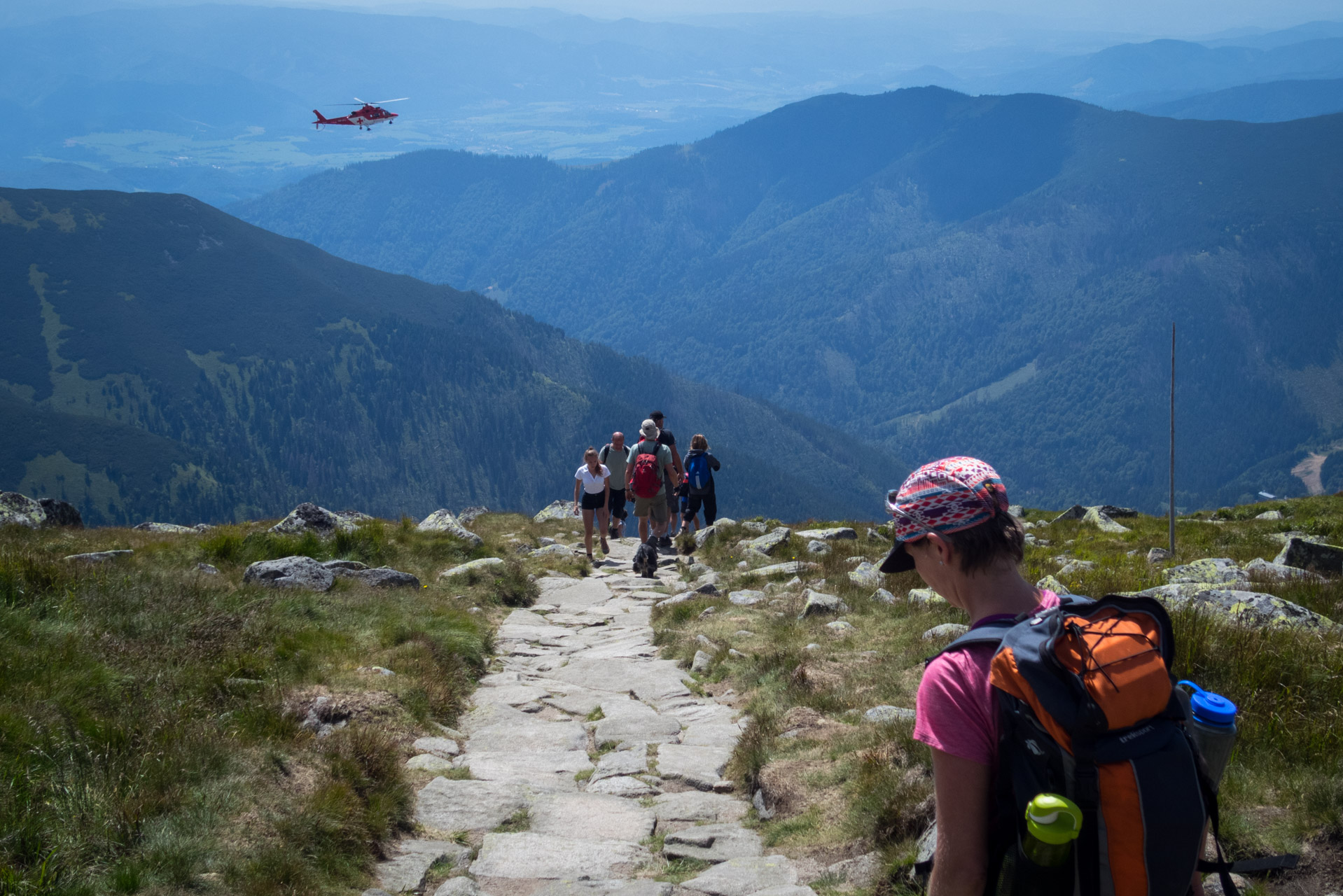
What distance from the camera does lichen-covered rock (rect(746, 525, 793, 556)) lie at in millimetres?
15602

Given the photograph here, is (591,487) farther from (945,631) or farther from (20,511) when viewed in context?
(20,511)

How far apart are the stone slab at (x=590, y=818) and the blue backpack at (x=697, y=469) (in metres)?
12.1

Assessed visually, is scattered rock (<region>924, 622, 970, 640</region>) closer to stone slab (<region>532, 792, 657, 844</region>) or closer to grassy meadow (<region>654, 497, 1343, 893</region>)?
grassy meadow (<region>654, 497, 1343, 893</region>)

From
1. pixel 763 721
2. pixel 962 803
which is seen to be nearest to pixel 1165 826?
pixel 962 803

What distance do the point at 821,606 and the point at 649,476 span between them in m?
6.20

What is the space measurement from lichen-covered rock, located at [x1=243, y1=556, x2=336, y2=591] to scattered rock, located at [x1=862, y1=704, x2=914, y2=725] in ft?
22.2

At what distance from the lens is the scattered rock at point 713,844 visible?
527cm

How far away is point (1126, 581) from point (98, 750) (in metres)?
8.73

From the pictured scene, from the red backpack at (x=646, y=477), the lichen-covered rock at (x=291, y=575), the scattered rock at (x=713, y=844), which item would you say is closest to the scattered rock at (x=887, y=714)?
the scattered rock at (x=713, y=844)

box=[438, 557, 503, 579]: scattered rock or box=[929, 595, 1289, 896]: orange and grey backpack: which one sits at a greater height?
box=[929, 595, 1289, 896]: orange and grey backpack

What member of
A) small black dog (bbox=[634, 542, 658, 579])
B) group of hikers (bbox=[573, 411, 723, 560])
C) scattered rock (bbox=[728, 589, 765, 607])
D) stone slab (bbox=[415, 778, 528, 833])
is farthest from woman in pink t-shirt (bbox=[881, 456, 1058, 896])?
group of hikers (bbox=[573, 411, 723, 560])

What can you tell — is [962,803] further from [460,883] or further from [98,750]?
[98,750]

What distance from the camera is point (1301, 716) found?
512 cm

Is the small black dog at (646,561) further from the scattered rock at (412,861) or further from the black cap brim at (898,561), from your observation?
the black cap brim at (898,561)
